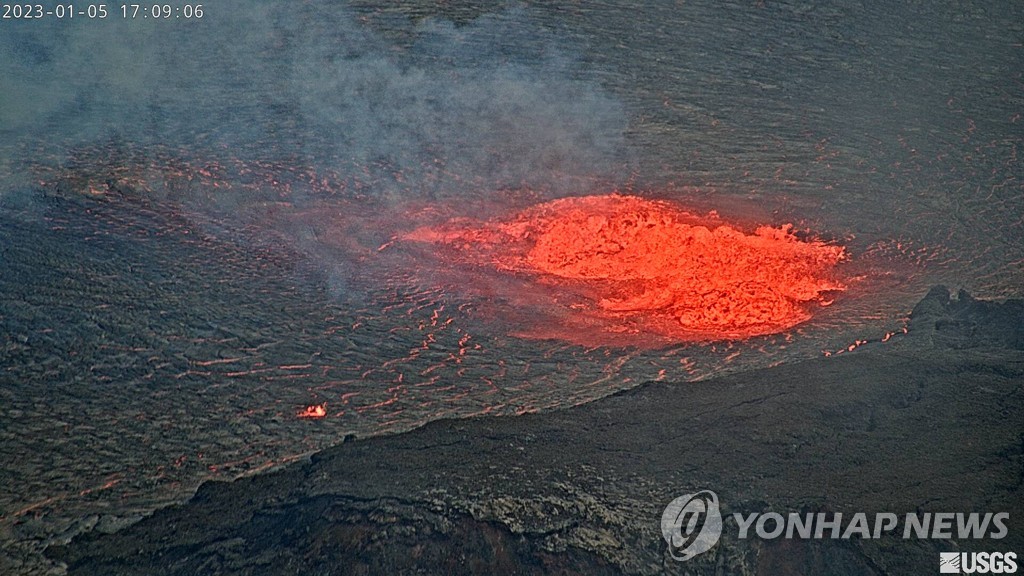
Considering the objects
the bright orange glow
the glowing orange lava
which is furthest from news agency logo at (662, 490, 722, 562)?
the bright orange glow

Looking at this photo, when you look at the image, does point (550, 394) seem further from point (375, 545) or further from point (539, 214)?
point (539, 214)

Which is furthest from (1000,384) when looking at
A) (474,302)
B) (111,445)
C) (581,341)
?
(111,445)

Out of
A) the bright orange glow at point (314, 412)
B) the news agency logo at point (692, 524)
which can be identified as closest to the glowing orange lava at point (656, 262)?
the news agency logo at point (692, 524)

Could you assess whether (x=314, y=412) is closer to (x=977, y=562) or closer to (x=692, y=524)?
(x=692, y=524)

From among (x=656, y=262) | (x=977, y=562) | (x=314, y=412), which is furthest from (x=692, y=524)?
(x=656, y=262)

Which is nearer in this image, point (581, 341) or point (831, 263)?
point (581, 341)
